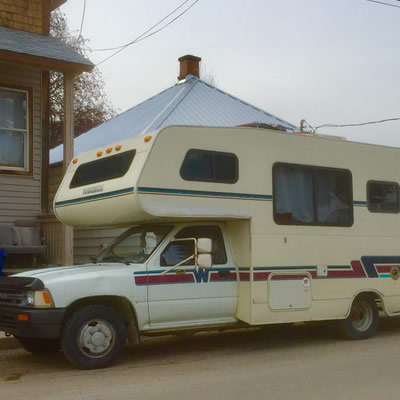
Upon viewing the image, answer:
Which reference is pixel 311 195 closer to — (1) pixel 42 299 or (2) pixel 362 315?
(2) pixel 362 315

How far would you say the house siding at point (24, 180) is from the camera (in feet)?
46.0

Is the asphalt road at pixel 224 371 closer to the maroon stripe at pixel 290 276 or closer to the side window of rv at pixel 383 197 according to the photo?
the maroon stripe at pixel 290 276

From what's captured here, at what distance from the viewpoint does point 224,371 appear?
742 cm

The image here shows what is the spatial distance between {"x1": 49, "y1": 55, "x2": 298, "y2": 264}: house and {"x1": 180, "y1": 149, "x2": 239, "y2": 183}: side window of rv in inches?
340

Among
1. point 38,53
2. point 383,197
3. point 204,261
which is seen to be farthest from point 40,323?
point 38,53

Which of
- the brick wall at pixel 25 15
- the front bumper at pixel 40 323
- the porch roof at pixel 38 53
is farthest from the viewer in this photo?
the brick wall at pixel 25 15

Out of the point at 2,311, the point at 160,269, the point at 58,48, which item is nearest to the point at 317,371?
the point at 160,269

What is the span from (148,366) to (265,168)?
Result: 119 inches

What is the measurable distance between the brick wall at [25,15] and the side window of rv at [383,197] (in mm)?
8848

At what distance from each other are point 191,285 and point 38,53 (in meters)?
7.05

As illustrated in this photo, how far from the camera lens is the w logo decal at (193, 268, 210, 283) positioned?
328 inches

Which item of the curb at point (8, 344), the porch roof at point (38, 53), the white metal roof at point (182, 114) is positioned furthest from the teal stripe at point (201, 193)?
the white metal roof at point (182, 114)

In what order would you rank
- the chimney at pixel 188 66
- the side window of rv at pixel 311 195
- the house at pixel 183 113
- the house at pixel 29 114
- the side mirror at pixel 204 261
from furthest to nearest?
the chimney at pixel 188 66 < the house at pixel 183 113 < the house at pixel 29 114 < the side window of rv at pixel 311 195 < the side mirror at pixel 204 261

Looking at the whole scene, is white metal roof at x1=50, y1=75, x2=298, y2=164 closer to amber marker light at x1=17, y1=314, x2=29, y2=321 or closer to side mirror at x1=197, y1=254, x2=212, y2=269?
side mirror at x1=197, y1=254, x2=212, y2=269
